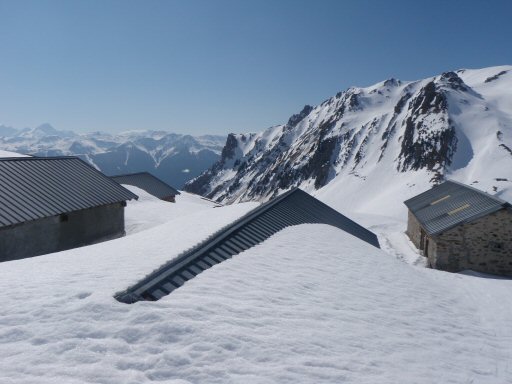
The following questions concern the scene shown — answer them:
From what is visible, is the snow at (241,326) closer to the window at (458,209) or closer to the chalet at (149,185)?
the window at (458,209)

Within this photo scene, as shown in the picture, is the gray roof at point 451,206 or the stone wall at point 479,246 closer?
the stone wall at point 479,246

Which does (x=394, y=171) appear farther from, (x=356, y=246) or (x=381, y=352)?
(x=381, y=352)

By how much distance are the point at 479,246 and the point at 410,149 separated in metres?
70.0

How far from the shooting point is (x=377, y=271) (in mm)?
12266

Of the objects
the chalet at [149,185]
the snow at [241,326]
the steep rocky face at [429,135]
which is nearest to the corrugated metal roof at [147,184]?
the chalet at [149,185]

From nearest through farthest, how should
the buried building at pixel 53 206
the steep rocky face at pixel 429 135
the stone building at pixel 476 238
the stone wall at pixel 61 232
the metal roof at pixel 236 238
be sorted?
the metal roof at pixel 236 238 → the stone wall at pixel 61 232 → the buried building at pixel 53 206 → the stone building at pixel 476 238 → the steep rocky face at pixel 429 135

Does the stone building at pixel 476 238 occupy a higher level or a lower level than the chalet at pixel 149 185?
lower

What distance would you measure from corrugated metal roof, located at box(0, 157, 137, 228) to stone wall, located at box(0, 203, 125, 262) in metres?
0.43

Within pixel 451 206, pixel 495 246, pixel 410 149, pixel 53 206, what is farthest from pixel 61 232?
pixel 410 149

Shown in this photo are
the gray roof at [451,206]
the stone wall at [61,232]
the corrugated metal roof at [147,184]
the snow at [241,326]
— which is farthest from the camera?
the corrugated metal roof at [147,184]

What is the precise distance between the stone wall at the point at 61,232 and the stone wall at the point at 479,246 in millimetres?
20044

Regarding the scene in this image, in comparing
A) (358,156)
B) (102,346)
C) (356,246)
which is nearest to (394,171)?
(358,156)

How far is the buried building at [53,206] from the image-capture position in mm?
15258

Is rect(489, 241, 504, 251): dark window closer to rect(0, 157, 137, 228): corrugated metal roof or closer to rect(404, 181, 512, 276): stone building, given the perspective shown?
rect(404, 181, 512, 276): stone building
